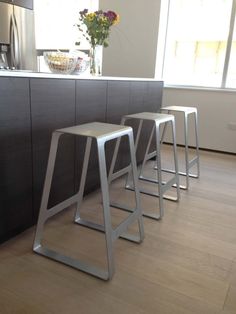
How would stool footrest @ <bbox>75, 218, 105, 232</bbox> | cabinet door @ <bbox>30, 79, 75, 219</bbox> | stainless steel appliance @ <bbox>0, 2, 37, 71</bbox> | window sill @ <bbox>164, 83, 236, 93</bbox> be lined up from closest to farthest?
1. cabinet door @ <bbox>30, 79, 75, 219</bbox>
2. stool footrest @ <bbox>75, 218, 105, 232</bbox>
3. window sill @ <bbox>164, 83, 236, 93</bbox>
4. stainless steel appliance @ <bbox>0, 2, 37, 71</bbox>

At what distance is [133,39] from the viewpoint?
13.6 ft

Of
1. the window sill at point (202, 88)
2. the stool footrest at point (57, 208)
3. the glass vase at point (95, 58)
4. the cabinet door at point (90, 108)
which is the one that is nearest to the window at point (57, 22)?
the window sill at point (202, 88)

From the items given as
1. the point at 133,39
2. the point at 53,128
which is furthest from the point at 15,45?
the point at 53,128

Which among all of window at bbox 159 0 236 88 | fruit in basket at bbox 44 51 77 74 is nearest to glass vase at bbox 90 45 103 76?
fruit in basket at bbox 44 51 77 74

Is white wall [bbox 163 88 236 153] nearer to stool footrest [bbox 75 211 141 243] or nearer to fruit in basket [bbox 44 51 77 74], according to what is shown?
fruit in basket [bbox 44 51 77 74]

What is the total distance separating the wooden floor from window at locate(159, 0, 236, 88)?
2.55 metres

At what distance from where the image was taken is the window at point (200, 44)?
3791 millimetres

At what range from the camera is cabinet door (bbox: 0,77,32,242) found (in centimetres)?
138

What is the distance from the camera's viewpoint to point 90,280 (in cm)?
138

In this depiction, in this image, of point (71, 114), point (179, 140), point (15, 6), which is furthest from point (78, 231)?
point (15, 6)

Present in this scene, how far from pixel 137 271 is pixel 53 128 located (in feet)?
3.20

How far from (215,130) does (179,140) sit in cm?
54

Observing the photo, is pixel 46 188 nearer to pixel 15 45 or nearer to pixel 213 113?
pixel 213 113

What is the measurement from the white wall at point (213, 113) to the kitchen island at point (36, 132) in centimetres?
209
